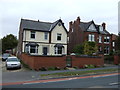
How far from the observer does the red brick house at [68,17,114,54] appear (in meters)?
37.7

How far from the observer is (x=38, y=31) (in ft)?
103

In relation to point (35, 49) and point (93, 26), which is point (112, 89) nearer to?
point (35, 49)

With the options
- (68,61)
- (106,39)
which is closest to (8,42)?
(106,39)

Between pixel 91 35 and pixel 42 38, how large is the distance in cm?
1372

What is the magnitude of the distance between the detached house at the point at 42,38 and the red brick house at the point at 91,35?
6750mm

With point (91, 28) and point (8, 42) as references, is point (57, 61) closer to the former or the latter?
point (91, 28)

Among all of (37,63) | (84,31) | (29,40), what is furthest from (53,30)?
(37,63)

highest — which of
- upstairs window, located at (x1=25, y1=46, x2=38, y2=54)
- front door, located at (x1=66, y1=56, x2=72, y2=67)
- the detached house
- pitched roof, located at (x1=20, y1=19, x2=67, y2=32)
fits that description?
pitched roof, located at (x1=20, y1=19, x2=67, y2=32)

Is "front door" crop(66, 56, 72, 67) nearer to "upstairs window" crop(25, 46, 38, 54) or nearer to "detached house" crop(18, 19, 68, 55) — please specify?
"detached house" crop(18, 19, 68, 55)

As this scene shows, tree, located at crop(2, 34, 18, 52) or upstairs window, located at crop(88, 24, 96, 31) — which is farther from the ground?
upstairs window, located at crop(88, 24, 96, 31)

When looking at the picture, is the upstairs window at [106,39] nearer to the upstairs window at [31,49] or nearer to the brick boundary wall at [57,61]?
the brick boundary wall at [57,61]

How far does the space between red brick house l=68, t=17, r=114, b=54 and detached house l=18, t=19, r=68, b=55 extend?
675 cm

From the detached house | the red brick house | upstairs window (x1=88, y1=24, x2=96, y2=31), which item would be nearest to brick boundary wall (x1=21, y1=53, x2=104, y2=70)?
the detached house

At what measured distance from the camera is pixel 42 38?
31875mm
